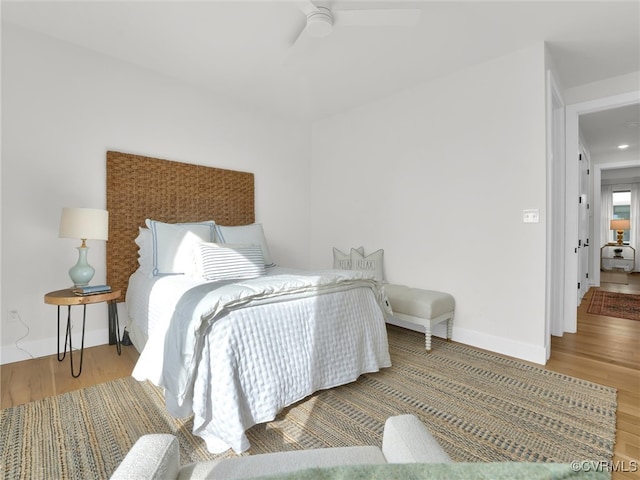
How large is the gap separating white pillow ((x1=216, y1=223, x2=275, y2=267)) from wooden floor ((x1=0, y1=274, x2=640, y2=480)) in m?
1.27

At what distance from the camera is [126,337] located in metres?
2.93

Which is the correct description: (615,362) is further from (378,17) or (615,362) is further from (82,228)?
(82,228)

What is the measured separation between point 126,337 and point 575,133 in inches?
190

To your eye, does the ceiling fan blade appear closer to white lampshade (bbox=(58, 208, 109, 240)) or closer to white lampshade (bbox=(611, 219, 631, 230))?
white lampshade (bbox=(58, 208, 109, 240))

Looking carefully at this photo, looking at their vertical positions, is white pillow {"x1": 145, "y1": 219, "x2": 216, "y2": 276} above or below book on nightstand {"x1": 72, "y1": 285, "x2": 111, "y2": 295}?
above

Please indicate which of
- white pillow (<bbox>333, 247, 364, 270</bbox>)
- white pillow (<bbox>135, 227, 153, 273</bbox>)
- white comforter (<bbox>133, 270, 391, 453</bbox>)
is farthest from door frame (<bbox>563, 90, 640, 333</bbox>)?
white pillow (<bbox>135, 227, 153, 273</bbox>)

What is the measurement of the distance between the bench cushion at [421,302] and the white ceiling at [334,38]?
212 centimetres

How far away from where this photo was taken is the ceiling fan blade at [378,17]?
6.40ft

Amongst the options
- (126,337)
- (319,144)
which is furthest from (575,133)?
(126,337)

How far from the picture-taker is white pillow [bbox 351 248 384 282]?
12.0 feet

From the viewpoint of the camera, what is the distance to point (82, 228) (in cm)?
236

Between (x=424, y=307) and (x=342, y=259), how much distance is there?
1.34m

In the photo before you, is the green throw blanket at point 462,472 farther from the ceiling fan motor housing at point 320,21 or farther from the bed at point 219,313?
the ceiling fan motor housing at point 320,21

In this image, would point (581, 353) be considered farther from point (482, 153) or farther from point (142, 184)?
point (142, 184)
